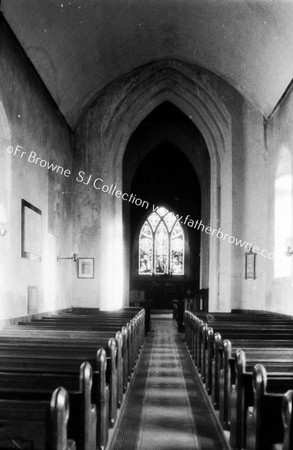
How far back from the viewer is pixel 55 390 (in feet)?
7.11

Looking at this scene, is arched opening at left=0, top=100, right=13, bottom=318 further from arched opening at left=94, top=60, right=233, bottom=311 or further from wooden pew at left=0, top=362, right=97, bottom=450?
arched opening at left=94, top=60, right=233, bottom=311

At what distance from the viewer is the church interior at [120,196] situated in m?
4.82

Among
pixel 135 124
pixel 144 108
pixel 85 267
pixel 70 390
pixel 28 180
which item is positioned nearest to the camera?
pixel 70 390

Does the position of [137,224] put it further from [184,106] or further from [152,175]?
[184,106]

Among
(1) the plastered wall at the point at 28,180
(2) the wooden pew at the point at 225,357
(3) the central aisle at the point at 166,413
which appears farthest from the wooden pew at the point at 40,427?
(1) the plastered wall at the point at 28,180

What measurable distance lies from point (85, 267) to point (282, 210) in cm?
451

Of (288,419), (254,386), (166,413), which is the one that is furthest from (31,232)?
(288,419)

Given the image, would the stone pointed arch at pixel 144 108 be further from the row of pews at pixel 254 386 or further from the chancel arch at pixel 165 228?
the chancel arch at pixel 165 228

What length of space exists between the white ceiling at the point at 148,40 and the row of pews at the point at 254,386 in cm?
484

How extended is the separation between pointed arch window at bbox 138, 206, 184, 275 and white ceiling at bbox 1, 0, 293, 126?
11.5m

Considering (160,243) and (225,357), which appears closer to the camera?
(225,357)

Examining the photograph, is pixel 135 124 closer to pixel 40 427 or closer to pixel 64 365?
pixel 64 365

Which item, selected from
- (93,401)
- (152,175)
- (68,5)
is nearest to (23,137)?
(68,5)

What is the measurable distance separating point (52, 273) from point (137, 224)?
41.0 feet
